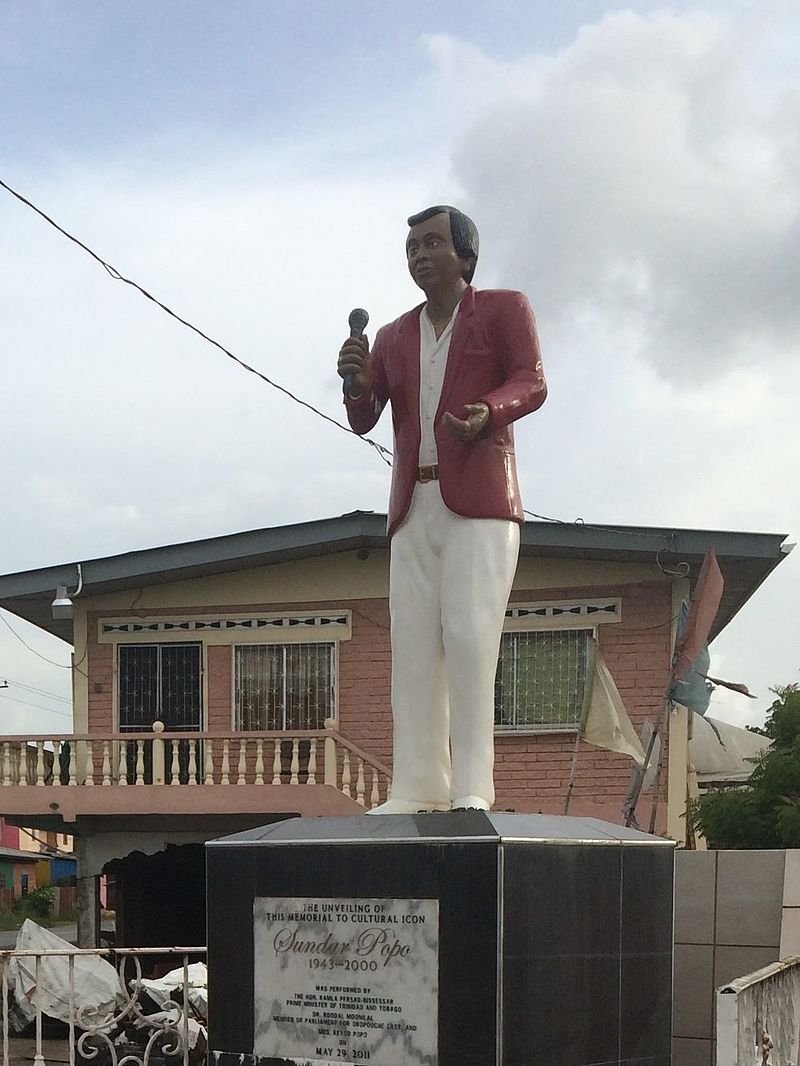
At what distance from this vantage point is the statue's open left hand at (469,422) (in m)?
5.27

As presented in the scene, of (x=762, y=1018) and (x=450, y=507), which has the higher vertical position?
(x=450, y=507)

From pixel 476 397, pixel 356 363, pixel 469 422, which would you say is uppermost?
pixel 356 363

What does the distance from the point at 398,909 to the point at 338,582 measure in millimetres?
11572

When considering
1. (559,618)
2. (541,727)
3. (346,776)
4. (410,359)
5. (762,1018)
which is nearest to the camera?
(762,1018)

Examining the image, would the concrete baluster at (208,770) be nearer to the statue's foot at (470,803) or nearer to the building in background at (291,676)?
the building in background at (291,676)

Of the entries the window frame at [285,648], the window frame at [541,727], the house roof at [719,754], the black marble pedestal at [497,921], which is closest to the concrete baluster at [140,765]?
the window frame at [285,648]

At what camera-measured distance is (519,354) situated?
5641 mm

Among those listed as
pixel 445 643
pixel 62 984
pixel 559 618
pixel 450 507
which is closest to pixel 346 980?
pixel 445 643

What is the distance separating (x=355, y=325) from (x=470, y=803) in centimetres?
194

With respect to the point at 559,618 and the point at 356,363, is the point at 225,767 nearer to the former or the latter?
the point at 559,618

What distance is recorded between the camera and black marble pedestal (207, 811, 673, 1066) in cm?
473

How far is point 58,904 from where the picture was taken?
48.6m

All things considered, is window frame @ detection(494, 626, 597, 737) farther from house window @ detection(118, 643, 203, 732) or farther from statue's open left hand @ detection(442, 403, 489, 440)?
statue's open left hand @ detection(442, 403, 489, 440)

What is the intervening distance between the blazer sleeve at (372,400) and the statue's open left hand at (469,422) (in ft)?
2.20
